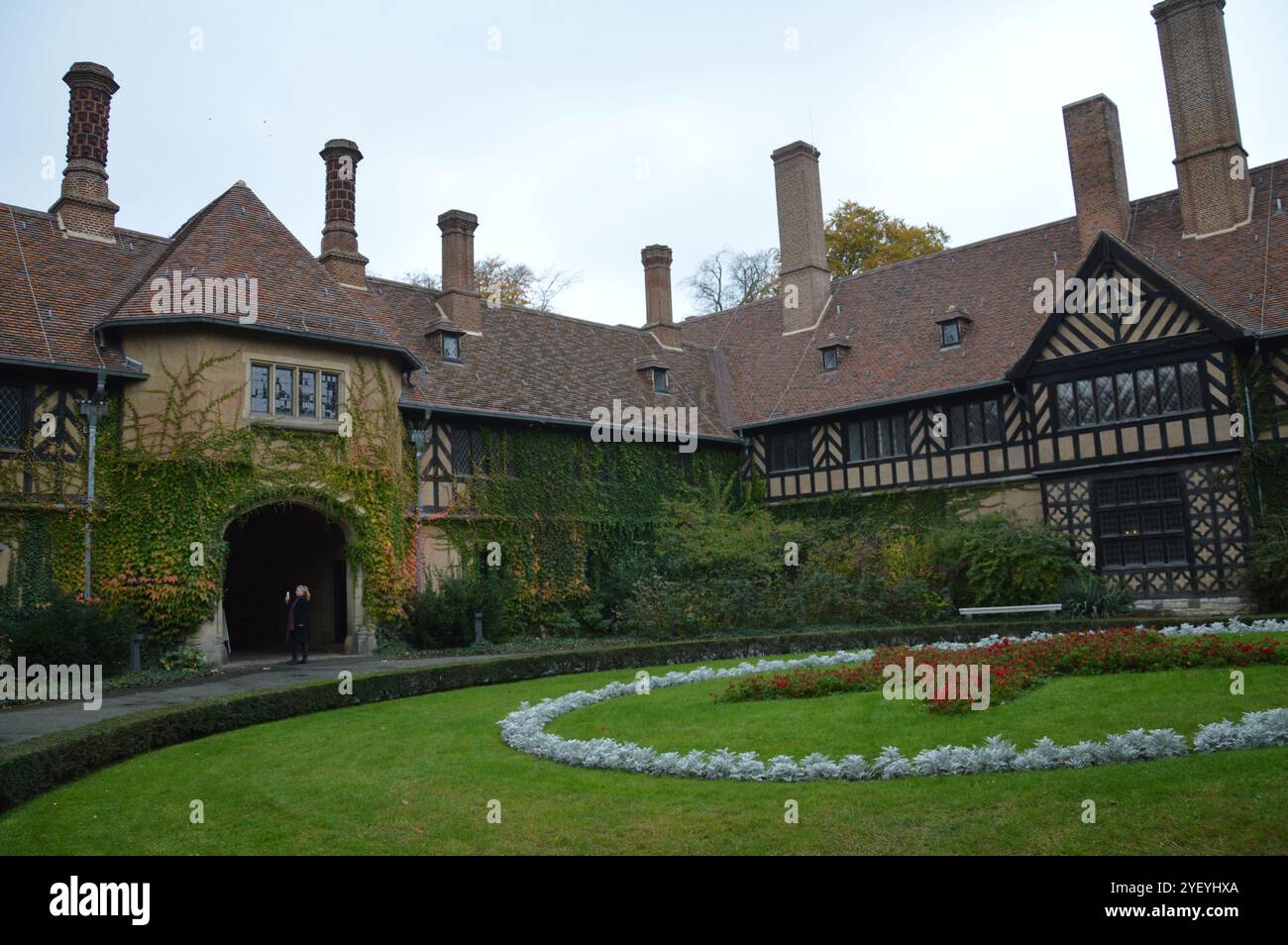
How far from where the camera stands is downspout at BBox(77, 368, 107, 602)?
18.5 meters

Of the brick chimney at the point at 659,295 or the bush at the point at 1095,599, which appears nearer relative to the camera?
the bush at the point at 1095,599

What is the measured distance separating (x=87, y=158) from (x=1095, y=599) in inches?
883

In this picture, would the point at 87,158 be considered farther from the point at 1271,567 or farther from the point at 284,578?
the point at 1271,567

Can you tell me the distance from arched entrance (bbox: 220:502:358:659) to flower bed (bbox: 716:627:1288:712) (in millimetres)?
11496

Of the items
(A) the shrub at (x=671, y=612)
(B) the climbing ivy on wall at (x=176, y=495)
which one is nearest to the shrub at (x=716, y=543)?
(A) the shrub at (x=671, y=612)

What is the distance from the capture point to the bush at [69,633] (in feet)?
52.2

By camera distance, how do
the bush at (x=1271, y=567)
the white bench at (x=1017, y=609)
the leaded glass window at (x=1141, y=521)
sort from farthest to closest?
the leaded glass window at (x=1141, y=521) → the white bench at (x=1017, y=609) → the bush at (x=1271, y=567)

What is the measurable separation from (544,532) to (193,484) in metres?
8.57

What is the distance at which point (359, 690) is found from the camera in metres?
14.3

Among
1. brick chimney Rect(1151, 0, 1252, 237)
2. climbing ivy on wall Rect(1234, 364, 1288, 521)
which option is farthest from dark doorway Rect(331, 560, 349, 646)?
brick chimney Rect(1151, 0, 1252, 237)

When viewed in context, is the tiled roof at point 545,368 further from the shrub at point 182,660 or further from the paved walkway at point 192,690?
the shrub at point 182,660

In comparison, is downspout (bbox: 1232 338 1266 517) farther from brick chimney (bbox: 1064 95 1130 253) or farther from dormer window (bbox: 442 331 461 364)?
dormer window (bbox: 442 331 461 364)

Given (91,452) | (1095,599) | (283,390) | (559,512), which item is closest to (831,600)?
(1095,599)
